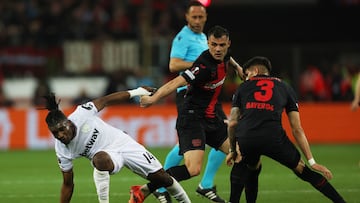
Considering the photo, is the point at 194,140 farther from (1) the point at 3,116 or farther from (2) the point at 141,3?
(2) the point at 141,3

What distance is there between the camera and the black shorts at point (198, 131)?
9.74 meters

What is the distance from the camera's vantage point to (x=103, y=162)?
8375mm

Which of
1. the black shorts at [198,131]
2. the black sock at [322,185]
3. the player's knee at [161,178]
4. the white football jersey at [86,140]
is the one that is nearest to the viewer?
the white football jersey at [86,140]

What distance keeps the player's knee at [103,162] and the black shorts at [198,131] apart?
146 cm

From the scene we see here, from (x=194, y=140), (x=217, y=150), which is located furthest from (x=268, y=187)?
(x=194, y=140)

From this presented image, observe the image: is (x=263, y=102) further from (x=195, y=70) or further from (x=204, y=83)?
(x=204, y=83)

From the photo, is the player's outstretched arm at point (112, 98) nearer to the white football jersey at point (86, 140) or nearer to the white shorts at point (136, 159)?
the white football jersey at point (86, 140)

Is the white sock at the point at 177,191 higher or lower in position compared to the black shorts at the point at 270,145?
lower

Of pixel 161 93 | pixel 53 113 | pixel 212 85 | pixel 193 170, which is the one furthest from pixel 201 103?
pixel 53 113

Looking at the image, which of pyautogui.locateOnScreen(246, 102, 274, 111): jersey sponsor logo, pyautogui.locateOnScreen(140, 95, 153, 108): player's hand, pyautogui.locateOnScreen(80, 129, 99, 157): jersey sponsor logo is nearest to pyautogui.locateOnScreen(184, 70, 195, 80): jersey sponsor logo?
pyautogui.locateOnScreen(140, 95, 153, 108): player's hand

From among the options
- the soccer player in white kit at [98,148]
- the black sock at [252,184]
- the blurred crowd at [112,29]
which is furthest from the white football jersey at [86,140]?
the blurred crowd at [112,29]

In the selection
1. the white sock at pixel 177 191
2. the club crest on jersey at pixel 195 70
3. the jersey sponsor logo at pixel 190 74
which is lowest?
the white sock at pixel 177 191

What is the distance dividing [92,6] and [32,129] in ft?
17.6

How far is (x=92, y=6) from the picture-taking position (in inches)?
932
